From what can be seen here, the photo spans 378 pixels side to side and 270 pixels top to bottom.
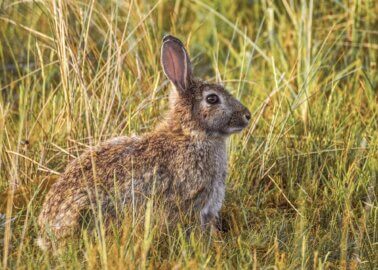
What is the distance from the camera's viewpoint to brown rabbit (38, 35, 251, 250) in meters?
4.38

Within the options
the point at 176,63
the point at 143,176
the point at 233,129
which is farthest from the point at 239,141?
the point at 143,176

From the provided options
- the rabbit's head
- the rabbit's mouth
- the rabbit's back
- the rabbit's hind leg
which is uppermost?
the rabbit's head

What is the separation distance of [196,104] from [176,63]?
0.27 meters

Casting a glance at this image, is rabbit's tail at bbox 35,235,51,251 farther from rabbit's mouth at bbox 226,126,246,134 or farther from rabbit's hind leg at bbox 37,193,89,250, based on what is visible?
rabbit's mouth at bbox 226,126,246,134

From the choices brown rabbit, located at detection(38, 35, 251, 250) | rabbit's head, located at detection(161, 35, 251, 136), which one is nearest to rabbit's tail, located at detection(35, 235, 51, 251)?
brown rabbit, located at detection(38, 35, 251, 250)

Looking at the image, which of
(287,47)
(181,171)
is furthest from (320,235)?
(287,47)

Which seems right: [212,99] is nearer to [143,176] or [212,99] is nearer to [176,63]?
[176,63]

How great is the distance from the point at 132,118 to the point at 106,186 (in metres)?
0.92

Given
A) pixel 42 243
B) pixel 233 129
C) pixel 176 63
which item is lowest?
pixel 42 243

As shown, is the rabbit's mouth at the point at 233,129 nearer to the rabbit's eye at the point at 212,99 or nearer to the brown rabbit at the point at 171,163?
the brown rabbit at the point at 171,163

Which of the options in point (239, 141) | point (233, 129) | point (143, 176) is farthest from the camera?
point (239, 141)

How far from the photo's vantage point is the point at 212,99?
4953 millimetres

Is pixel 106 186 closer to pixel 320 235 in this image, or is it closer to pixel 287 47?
pixel 320 235

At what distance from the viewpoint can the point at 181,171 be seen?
15.5 feet
